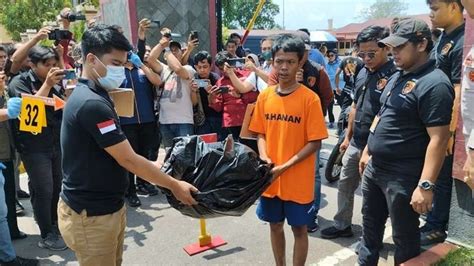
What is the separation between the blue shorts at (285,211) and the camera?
2795 mm

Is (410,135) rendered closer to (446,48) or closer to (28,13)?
(446,48)

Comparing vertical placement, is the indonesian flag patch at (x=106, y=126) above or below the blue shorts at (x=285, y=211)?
above

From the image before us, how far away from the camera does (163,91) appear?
496cm

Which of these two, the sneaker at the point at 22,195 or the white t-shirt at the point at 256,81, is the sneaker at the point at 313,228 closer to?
the white t-shirt at the point at 256,81

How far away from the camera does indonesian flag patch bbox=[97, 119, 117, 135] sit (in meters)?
2.00

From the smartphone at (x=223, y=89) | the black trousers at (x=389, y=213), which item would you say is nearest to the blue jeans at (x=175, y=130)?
the smartphone at (x=223, y=89)

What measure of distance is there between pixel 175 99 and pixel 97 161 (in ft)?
9.40

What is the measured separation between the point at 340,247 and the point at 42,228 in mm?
2848

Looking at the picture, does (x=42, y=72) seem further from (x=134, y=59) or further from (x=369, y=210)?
(x=369, y=210)

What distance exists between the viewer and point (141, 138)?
4.92 metres

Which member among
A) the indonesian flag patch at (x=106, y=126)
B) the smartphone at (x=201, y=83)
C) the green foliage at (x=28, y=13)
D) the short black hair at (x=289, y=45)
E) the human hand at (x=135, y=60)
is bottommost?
the smartphone at (x=201, y=83)

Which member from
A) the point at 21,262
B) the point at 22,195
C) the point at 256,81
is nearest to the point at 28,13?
the point at 22,195

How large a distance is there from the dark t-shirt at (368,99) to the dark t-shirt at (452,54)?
36 centimetres

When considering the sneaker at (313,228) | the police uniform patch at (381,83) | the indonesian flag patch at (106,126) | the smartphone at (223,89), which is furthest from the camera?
the smartphone at (223,89)
